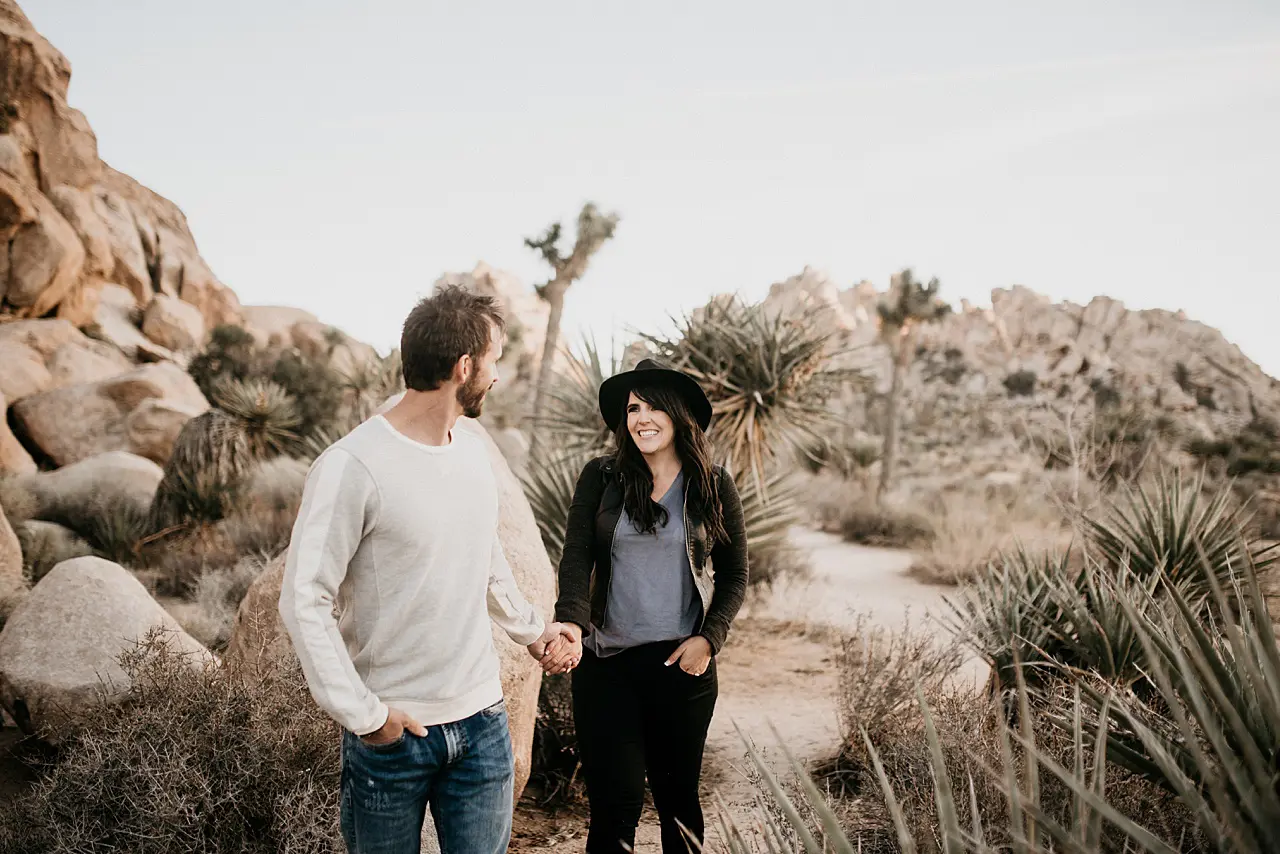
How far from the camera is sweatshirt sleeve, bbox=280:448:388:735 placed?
1627 mm

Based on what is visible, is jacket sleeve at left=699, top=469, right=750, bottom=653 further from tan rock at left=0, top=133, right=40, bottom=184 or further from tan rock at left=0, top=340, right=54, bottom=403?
tan rock at left=0, top=133, right=40, bottom=184

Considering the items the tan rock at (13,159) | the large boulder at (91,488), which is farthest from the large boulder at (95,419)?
the tan rock at (13,159)

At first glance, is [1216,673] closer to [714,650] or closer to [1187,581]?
[714,650]

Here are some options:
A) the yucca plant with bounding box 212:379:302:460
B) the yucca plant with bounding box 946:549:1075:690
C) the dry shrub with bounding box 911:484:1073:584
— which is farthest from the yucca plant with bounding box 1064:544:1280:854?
the yucca plant with bounding box 212:379:302:460

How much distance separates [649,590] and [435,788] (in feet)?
3.50

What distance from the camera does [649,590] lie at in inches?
110

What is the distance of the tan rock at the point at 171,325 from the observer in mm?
25500

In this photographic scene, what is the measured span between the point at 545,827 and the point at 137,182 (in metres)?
39.0

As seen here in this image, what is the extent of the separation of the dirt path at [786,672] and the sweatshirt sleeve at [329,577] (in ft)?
4.44

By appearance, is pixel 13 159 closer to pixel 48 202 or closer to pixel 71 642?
pixel 48 202

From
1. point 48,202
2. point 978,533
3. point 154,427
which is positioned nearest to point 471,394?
point 978,533

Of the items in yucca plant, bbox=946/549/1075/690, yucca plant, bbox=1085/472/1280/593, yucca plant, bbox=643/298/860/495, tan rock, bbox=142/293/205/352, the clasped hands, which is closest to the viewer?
the clasped hands

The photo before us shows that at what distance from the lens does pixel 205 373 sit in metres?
22.6

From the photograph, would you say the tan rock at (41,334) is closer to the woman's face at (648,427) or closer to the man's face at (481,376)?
the woman's face at (648,427)
